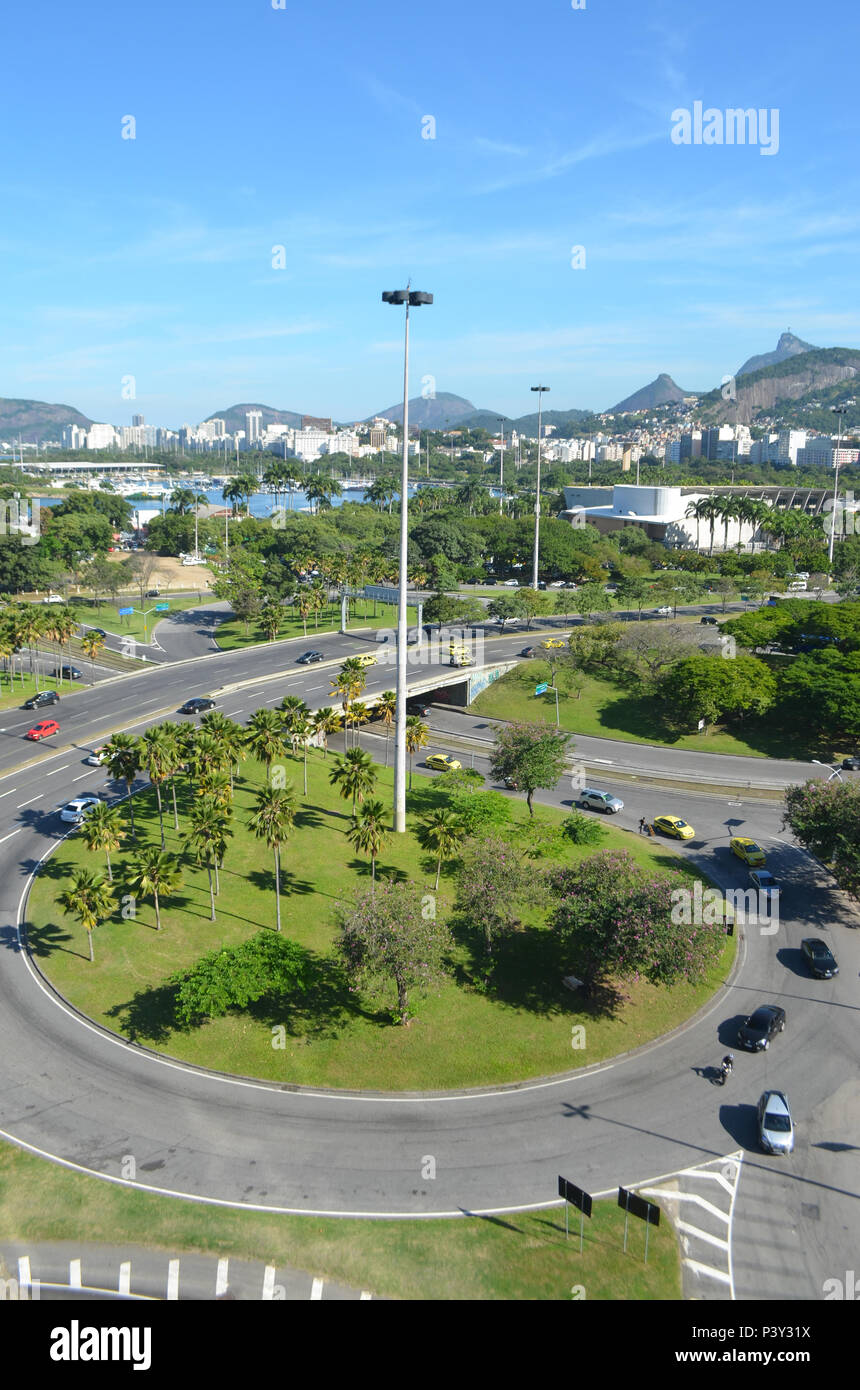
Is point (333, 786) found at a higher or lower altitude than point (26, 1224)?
higher

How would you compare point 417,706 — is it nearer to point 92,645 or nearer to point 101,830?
point 92,645

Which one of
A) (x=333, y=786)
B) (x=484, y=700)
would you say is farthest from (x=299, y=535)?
(x=333, y=786)

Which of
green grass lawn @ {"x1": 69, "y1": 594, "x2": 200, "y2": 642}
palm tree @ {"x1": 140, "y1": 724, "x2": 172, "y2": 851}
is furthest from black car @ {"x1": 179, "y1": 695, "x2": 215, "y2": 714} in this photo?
green grass lawn @ {"x1": 69, "y1": 594, "x2": 200, "y2": 642}

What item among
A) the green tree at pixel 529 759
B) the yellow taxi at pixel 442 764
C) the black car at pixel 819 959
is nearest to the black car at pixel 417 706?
the yellow taxi at pixel 442 764

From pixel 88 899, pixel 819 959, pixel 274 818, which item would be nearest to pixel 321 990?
pixel 274 818

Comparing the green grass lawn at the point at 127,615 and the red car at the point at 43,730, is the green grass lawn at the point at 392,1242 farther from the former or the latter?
the green grass lawn at the point at 127,615
